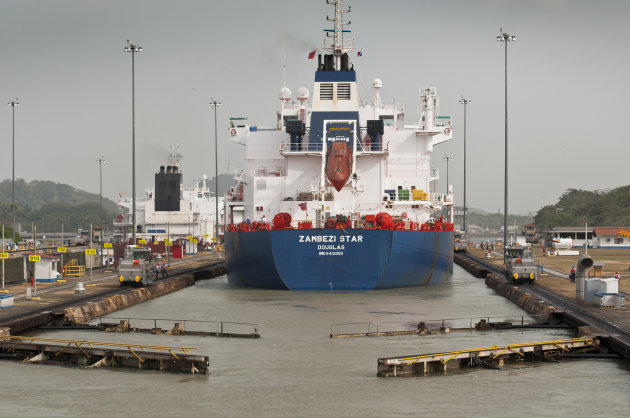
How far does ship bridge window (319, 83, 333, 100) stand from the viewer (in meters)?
60.3

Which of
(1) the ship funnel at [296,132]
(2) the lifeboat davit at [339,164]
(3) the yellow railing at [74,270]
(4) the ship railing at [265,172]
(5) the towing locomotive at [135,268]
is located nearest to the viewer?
(5) the towing locomotive at [135,268]

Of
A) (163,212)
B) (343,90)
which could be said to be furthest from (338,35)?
(163,212)

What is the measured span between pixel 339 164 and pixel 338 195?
233 centimetres

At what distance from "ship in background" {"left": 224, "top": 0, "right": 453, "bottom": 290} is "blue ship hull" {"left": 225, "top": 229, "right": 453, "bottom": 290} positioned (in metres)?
0.06

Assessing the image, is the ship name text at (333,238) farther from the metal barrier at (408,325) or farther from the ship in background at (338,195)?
the metal barrier at (408,325)

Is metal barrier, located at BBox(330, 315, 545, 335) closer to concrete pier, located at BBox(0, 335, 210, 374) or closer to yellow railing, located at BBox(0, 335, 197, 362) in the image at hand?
yellow railing, located at BBox(0, 335, 197, 362)

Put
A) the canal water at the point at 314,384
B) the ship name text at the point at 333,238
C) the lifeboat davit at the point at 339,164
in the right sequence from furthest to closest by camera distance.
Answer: the lifeboat davit at the point at 339,164
the ship name text at the point at 333,238
the canal water at the point at 314,384

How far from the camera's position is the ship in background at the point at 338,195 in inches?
1975

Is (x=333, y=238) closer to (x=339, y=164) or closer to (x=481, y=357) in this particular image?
(x=339, y=164)

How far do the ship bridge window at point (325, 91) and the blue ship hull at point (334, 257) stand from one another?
40.9 ft

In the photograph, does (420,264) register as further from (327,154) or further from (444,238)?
(327,154)

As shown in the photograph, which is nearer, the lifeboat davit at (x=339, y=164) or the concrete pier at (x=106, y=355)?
the concrete pier at (x=106, y=355)

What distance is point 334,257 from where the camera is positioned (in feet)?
164

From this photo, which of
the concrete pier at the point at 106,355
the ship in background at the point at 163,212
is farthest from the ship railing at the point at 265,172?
the ship in background at the point at 163,212
